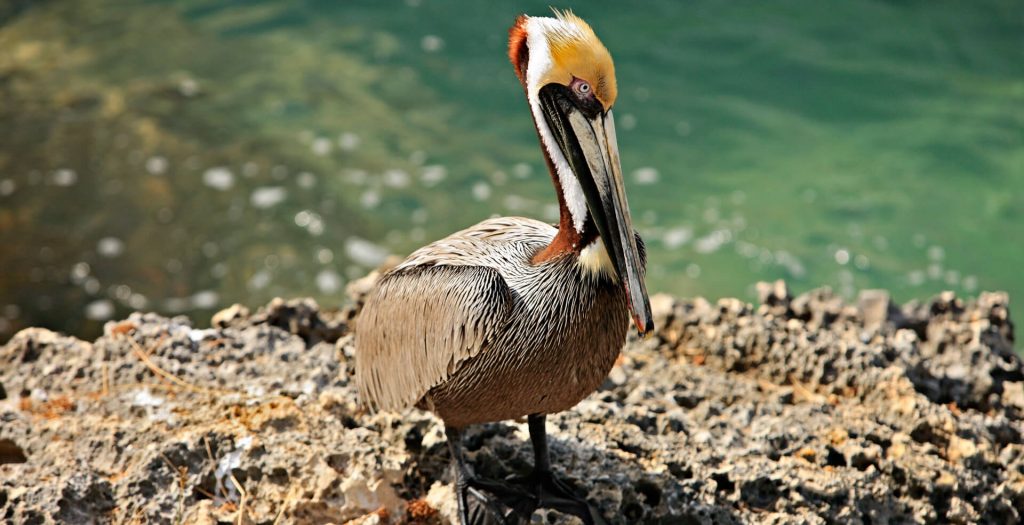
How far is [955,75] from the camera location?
933 cm

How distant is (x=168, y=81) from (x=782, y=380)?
7.44 m

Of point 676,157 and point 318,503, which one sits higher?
point 318,503

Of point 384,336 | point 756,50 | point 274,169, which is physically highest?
point 384,336

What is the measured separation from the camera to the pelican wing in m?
2.52

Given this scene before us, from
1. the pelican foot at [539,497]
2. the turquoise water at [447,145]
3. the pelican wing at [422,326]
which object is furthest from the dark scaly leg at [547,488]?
the turquoise water at [447,145]

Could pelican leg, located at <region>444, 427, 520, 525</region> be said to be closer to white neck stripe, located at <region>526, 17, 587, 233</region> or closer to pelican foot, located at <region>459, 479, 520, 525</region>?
pelican foot, located at <region>459, 479, 520, 525</region>

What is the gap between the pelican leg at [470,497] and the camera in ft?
9.09

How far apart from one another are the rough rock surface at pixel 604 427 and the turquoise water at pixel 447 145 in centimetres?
341

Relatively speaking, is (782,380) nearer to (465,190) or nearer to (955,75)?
(465,190)

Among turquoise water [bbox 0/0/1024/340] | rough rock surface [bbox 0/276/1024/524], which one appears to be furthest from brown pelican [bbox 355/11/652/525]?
turquoise water [bbox 0/0/1024/340]

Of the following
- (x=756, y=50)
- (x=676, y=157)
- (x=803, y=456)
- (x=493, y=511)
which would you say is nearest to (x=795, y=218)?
(x=676, y=157)

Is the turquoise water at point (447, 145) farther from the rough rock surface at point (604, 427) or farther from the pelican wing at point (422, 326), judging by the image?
the pelican wing at point (422, 326)

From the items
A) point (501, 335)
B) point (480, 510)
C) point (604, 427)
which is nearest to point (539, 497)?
point (480, 510)

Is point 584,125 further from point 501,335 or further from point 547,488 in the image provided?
point 547,488
